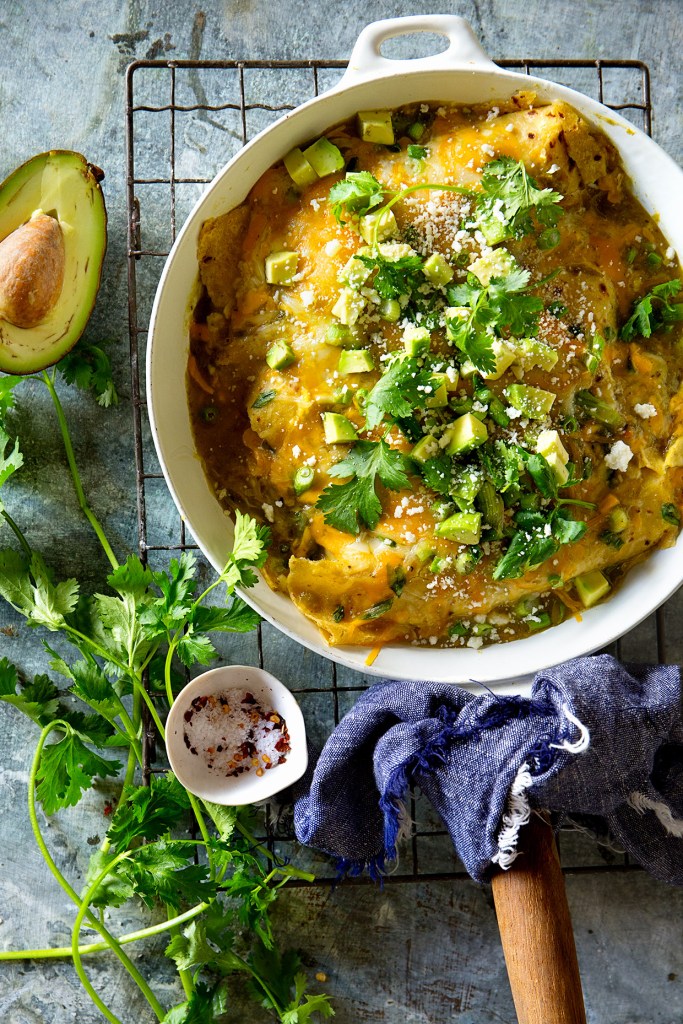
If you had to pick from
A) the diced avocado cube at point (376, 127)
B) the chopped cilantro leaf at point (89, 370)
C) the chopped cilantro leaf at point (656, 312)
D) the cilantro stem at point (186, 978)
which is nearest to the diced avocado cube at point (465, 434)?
the chopped cilantro leaf at point (656, 312)

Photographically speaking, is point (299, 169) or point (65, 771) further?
point (65, 771)

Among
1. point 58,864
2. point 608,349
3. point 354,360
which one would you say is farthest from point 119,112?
point 58,864

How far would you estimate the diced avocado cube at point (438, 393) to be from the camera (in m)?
1.94

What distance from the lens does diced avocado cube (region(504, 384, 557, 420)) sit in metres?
1.99

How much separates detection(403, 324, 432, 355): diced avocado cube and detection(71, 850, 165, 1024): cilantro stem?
55.5 inches

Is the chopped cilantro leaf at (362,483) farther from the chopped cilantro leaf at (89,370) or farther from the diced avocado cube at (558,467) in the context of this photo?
the chopped cilantro leaf at (89,370)

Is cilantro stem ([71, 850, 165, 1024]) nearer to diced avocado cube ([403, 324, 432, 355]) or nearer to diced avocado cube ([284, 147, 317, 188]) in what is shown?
diced avocado cube ([403, 324, 432, 355])

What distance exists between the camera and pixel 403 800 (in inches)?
87.0

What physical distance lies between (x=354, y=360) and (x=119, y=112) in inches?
46.7

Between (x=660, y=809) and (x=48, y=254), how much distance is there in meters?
2.07

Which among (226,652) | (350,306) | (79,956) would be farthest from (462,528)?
(79,956)

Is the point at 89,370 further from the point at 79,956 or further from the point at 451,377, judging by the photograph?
the point at 79,956

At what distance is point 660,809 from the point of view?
2242mm

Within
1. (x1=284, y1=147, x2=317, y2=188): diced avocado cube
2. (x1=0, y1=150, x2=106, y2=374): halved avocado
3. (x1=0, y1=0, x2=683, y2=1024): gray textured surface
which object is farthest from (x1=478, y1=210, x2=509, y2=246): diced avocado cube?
(x1=0, y1=150, x2=106, y2=374): halved avocado
